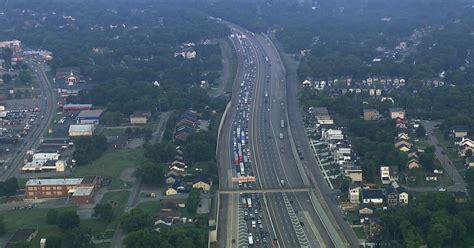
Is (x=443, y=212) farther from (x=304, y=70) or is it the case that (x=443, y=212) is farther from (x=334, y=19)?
(x=334, y=19)

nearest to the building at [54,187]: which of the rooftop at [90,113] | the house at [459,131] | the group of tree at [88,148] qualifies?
the group of tree at [88,148]

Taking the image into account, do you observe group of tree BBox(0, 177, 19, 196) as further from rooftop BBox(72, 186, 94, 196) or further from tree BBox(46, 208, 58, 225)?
tree BBox(46, 208, 58, 225)

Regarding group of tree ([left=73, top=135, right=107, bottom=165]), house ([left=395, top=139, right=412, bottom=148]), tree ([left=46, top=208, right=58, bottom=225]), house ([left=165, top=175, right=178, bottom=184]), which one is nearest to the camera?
tree ([left=46, top=208, right=58, bottom=225])

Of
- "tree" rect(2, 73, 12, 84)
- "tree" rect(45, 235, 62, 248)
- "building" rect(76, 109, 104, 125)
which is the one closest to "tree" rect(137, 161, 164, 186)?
"tree" rect(45, 235, 62, 248)

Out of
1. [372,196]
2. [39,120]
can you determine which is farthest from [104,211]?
[39,120]

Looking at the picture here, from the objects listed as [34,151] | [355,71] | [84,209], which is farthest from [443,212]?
[355,71]

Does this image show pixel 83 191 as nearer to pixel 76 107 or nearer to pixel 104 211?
pixel 104 211
